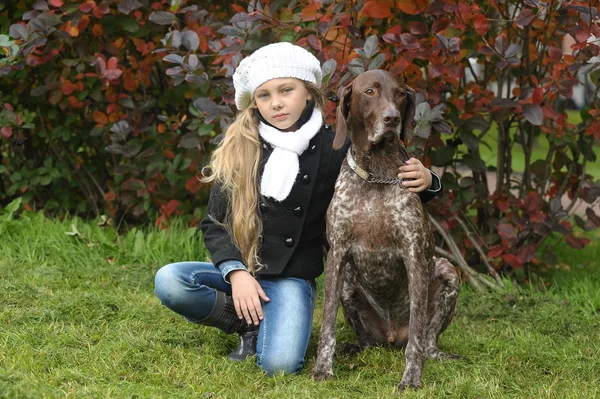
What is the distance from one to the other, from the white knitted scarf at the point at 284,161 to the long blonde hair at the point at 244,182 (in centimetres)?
7

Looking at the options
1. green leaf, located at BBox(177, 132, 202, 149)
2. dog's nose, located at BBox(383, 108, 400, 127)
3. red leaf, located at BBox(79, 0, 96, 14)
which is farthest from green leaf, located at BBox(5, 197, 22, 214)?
dog's nose, located at BBox(383, 108, 400, 127)

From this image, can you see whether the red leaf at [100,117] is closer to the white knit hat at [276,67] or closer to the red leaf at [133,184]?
the red leaf at [133,184]

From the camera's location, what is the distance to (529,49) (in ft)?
17.0

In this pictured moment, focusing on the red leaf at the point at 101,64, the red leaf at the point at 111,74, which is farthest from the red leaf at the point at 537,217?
the red leaf at the point at 101,64

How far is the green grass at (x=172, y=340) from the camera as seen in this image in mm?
3506

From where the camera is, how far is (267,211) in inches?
160

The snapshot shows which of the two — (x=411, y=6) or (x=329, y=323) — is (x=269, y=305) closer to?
(x=329, y=323)

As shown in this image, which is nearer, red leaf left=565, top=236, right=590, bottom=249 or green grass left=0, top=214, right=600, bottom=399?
green grass left=0, top=214, right=600, bottom=399

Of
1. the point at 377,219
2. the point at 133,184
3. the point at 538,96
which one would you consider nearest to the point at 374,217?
the point at 377,219

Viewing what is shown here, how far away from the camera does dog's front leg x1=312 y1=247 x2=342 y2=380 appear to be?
146 inches

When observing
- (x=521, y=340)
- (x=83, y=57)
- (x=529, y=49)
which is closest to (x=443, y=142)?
(x=529, y=49)

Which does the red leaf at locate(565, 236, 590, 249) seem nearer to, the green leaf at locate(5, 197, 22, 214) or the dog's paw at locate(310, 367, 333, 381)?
the dog's paw at locate(310, 367, 333, 381)

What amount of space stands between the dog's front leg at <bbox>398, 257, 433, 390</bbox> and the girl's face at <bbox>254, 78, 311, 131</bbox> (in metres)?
0.83

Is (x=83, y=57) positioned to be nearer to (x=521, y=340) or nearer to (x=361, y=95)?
(x=361, y=95)
